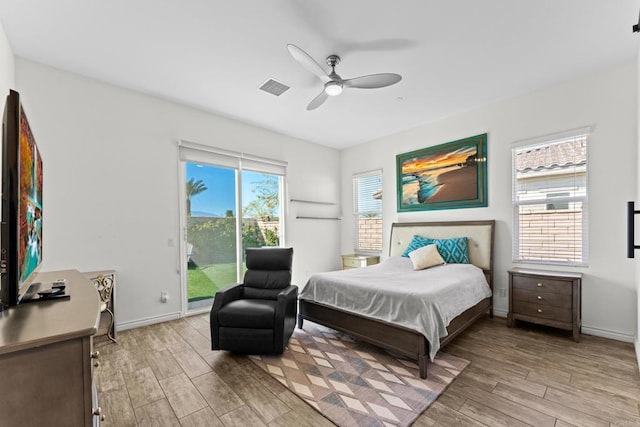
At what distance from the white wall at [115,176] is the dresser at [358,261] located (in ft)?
9.39

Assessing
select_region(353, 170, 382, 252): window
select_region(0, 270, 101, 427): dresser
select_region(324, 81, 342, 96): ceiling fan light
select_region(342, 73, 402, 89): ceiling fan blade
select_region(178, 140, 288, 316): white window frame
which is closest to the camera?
select_region(0, 270, 101, 427): dresser

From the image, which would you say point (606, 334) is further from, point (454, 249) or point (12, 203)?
point (12, 203)

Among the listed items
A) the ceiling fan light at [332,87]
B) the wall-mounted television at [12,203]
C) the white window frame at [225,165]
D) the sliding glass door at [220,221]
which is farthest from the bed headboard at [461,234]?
the wall-mounted television at [12,203]

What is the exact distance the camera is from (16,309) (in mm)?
1219

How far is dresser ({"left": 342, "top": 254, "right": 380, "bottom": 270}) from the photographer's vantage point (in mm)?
5051

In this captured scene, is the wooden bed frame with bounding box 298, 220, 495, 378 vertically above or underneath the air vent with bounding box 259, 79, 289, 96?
underneath

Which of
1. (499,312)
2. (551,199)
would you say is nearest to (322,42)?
(551,199)

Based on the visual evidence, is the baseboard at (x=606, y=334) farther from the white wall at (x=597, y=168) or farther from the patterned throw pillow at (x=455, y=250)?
the patterned throw pillow at (x=455, y=250)

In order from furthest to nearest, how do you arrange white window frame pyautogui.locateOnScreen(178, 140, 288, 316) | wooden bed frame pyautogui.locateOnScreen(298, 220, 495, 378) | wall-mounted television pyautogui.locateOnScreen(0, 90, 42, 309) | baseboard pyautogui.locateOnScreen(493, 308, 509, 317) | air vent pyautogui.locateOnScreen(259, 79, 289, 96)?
white window frame pyautogui.locateOnScreen(178, 140, 288, 316), baseboard pyautogui.locateOnScreen(493, 308, 509, 317), air vent pyautogui.locateOnScreen(259, 79, 289, 96), wooden bed frame pyautogui.locateOnScreen(298, 220, 495, 378), wall-mounted television pyautogui.locateOnScreen(0, 90, 42, 309)

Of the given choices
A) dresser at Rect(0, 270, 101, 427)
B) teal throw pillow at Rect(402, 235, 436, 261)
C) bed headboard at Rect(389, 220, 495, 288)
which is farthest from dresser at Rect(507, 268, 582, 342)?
dresser at Rect(0, 270, 101, 427)

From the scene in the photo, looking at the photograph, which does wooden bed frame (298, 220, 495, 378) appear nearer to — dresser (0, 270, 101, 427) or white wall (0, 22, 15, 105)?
dresser (0, 270, 101, 427)

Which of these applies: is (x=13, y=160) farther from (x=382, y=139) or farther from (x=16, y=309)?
(x=382, y=139)

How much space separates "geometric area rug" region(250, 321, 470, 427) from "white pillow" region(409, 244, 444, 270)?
1.21 metres

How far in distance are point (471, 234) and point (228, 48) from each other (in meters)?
3.71
